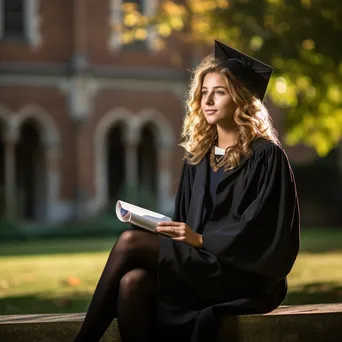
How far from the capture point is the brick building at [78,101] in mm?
23422

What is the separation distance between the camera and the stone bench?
394 cm

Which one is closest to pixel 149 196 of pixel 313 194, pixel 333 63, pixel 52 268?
pixel 313 194

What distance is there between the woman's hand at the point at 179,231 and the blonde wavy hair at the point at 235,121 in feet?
1.17

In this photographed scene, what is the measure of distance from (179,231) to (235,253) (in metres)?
0.24

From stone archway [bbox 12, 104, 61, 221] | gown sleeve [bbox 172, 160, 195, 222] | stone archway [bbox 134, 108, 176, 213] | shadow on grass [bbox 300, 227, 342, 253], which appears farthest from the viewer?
stone archway [bbox 134, 108, 176, 213]

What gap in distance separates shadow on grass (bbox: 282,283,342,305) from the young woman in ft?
10.7

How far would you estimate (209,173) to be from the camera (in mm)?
4090

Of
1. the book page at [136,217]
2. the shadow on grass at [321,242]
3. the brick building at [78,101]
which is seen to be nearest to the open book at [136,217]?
the book page at [136,217]

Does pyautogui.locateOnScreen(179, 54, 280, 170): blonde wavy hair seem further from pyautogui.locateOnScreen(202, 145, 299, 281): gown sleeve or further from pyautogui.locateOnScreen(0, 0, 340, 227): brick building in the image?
pyautogui.locateOnScreen(0, 0, 340, 227): brick building

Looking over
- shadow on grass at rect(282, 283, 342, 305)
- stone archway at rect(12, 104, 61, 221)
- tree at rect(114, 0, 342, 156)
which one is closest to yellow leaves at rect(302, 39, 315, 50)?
tree at rect(114, 0, 342, 156)

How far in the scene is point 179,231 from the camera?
380cm

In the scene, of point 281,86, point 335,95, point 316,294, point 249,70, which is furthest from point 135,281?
point 335,95

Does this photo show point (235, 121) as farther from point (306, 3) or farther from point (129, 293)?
point (306, 3)

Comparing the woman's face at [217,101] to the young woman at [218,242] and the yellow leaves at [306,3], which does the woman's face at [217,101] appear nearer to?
the young woman at [218,242]
